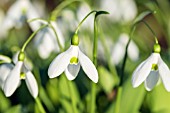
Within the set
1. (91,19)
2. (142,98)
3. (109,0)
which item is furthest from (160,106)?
(109,0)

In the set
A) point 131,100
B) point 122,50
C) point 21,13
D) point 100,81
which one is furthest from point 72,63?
point 122,50

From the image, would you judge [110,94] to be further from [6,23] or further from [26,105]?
[6,23]

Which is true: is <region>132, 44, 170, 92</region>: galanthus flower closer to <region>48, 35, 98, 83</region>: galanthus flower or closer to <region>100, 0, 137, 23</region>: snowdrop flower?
<region>48, 35, 98, 83</region>: galanthus flower

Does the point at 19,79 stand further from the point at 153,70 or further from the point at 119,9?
the point at 119,9

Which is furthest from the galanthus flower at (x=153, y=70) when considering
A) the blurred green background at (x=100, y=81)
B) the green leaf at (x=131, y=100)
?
the green leaf at (x=131, y=100)

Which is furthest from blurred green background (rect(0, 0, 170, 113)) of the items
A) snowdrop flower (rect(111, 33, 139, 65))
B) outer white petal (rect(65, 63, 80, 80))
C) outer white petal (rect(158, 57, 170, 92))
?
outer white petal (rect(158, 57, 170, 92))

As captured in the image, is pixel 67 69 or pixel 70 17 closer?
pixel 67 69
